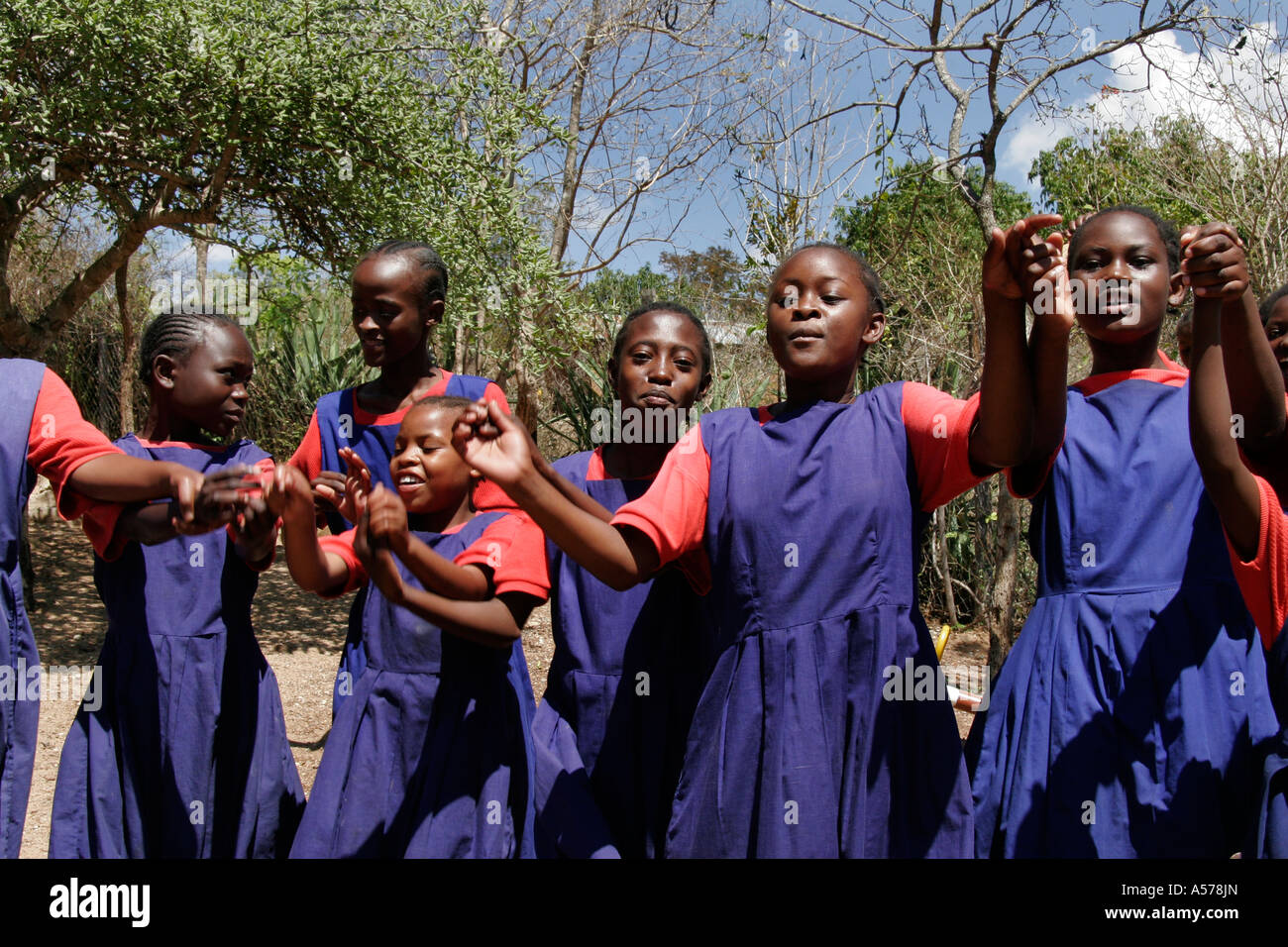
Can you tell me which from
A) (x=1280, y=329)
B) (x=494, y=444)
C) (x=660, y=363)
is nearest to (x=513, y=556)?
(x=494, y=444)

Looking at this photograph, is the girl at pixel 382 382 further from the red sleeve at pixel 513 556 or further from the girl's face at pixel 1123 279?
the girl's face at pixel 1123 279

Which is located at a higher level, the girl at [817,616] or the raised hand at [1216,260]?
the raised hand at [1216,260]

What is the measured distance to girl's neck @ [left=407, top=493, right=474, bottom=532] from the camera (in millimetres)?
2439

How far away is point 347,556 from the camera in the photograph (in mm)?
2400

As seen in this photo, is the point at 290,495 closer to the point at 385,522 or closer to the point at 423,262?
the point at 385,522

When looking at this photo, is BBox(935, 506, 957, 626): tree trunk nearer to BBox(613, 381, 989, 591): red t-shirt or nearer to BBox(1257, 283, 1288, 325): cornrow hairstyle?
BBox(1257, 283, 1288, 325): cornrow hairstyle

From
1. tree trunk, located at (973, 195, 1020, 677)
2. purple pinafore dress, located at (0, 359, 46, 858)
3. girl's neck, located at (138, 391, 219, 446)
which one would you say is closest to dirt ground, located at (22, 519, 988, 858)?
tree trunk, located at (973, 195, 1020, 677)

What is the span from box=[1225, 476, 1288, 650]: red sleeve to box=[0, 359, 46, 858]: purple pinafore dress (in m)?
2.61

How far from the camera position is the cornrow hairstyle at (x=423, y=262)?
2.92 meters

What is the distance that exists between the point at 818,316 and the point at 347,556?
119 cm

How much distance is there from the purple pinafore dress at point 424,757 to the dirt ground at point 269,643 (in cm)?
240

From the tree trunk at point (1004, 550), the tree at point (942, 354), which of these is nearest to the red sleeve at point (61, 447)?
the tree trunk at point (1004, 550)

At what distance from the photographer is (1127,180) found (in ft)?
25.4

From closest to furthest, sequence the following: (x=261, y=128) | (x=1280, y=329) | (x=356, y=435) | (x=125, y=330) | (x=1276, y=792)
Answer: (x=1276, y=792) → (x=1280, y=329) → (x=356, y=435) → (x=261, y=128) → (x=125, y=330)
